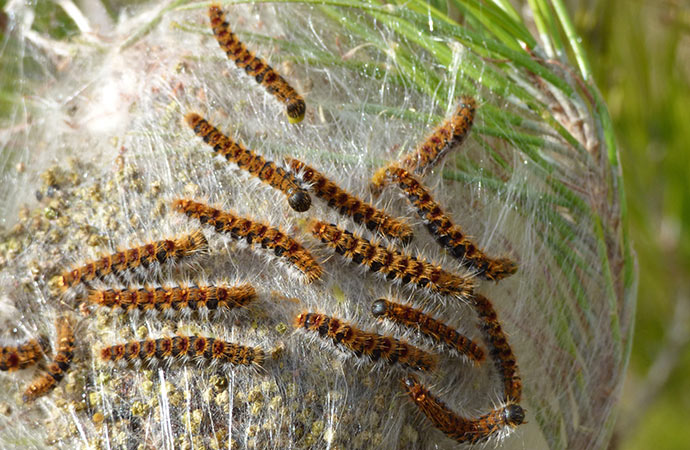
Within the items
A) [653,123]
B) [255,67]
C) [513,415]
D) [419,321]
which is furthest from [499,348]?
[653,123]

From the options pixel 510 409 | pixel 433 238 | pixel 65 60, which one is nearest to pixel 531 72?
pixel 433 238

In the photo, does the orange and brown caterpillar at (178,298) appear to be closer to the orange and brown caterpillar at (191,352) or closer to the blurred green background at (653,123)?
the orange and brown caterpillar at (191,352)

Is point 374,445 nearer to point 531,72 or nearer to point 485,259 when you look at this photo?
point 485,259

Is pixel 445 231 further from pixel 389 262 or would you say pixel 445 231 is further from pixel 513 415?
pixel 513 415

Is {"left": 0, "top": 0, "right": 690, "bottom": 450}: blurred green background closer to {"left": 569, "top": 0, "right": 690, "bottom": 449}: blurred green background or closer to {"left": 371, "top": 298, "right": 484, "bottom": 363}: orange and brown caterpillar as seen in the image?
{"left": 569, "top": 0, "right": 690, "bottom": 449}: blurred green background

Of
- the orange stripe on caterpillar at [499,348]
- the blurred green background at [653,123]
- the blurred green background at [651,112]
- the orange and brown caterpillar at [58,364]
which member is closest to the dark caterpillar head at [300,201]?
the orange stripe on caterpillar at [499,348]

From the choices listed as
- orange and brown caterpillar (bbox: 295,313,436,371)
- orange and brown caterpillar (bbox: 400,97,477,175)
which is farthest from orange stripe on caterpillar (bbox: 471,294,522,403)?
orange and brown caterpillar (bbox: 400,97,477,175)
